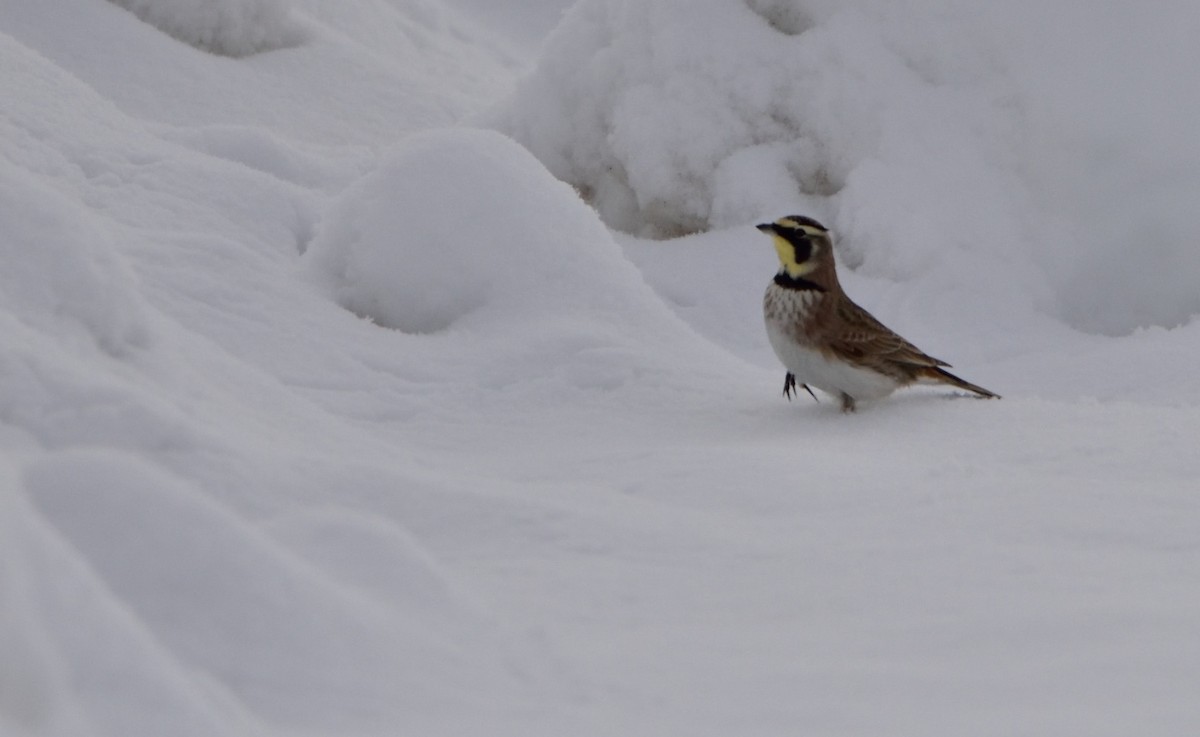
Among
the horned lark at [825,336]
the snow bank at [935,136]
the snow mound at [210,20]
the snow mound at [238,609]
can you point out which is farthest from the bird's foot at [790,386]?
the snow mound at [210,20]

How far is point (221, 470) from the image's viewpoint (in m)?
2.29

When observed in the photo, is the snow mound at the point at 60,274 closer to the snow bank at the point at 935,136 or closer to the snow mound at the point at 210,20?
the snow bank at the point at 935,136

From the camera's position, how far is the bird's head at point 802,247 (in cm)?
414

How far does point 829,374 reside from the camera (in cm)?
401

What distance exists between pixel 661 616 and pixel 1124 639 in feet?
2.30

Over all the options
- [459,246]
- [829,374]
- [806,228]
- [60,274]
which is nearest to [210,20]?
[459,246]

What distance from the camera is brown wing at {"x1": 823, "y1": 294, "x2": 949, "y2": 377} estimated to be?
157 inches

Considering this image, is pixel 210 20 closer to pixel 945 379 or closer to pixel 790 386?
pixel 790 386

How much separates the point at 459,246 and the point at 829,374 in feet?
3.67

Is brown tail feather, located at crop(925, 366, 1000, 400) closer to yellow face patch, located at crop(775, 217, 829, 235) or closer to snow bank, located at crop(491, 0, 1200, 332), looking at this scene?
yellow face patch, located at crop(775, 217, 829, 235)

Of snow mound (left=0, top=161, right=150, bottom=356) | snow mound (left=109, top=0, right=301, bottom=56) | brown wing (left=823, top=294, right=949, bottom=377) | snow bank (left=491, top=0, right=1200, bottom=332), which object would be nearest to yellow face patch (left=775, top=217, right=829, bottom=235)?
brown wing (left=823, top=294, right=949, bottom=377)

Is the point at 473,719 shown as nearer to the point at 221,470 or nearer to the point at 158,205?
the point at 221,470

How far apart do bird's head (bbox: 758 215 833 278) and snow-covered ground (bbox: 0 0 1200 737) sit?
1.22 ft

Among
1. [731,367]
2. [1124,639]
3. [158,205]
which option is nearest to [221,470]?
[1124,639]
